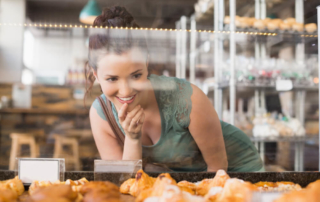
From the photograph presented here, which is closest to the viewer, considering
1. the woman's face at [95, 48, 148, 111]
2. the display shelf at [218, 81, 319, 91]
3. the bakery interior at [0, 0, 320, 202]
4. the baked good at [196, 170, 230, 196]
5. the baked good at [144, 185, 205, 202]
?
the baked good at [144, 185, 205, 202]

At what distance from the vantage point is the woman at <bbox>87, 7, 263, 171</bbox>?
1465 mm

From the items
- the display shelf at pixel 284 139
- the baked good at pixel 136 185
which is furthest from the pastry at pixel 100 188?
the display shelf at pixel 284 139

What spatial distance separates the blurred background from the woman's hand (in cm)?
22

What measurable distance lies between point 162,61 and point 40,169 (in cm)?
86

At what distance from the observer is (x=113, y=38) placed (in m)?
1.47

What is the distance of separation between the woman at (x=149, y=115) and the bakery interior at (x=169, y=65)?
7 centimetres

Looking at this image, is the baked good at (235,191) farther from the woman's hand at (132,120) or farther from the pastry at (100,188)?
the woman's hand at (132,120)

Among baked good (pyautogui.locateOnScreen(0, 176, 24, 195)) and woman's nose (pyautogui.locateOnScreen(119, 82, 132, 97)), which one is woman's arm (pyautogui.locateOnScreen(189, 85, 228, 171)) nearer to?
woman's nose (pyautogui.locateOnScreen(119, 82, 132, 97))

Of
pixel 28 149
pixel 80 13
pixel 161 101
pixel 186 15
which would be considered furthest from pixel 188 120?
pixel 28 149

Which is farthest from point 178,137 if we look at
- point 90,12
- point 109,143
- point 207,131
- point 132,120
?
point 90,12

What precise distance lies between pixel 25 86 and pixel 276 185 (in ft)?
4.78

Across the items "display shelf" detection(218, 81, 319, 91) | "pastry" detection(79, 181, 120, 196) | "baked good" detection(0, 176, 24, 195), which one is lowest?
"baked good" detection(0, 176, 24, 195)

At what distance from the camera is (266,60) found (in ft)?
6.70

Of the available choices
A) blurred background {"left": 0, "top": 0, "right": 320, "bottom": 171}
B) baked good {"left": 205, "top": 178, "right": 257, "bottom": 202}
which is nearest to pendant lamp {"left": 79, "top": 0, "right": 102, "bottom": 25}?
blurred background {"left": 0, "top": 0, "right": 320, "bottom": 171}
